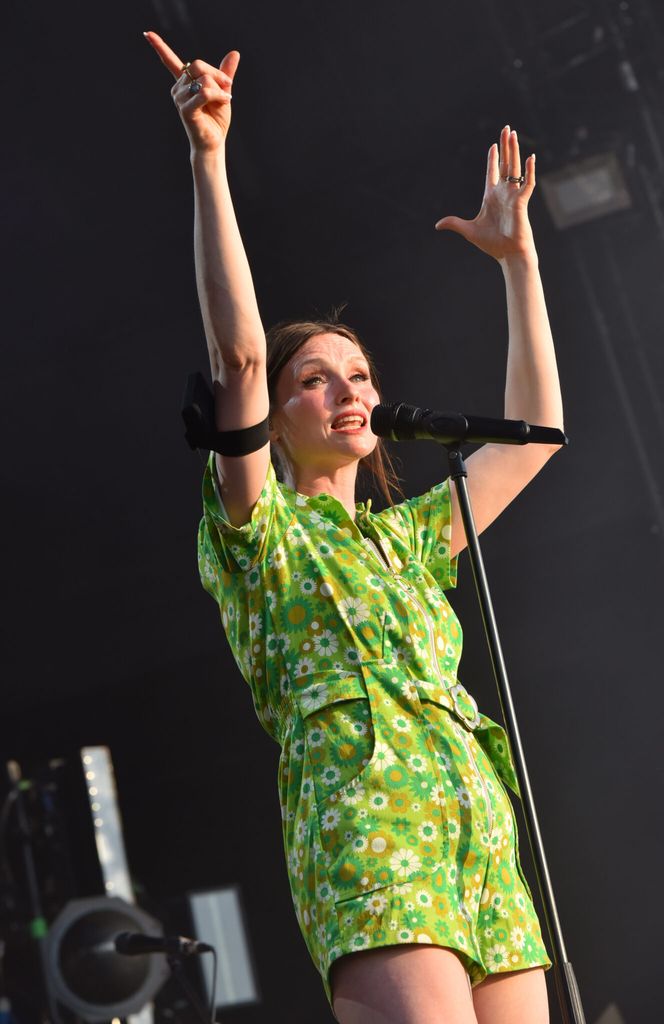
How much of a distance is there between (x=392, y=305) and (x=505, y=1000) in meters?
3.52

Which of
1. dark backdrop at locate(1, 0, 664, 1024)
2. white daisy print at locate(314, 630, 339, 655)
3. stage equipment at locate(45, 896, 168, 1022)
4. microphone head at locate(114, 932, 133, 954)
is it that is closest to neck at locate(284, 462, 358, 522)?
white daisy print at locate(314, 630, 339, 655)

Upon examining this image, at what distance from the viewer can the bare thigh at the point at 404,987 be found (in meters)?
1.18

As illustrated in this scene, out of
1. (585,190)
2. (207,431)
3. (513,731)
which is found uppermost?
(585,190)

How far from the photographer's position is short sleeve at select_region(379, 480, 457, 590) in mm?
1744

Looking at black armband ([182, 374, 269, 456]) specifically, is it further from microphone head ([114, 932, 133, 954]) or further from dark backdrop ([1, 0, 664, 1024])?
dark backdrop ([1, 0, 664, 1024])

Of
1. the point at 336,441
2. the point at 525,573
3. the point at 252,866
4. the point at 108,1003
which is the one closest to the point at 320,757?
the point at 336,441

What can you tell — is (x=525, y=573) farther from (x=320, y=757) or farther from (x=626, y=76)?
(x=320, y=757)

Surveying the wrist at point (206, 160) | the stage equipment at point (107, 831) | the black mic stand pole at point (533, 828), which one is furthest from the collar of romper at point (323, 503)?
the stage equipment at point (107, 831)

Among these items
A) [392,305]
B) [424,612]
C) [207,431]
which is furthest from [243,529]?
[392,305]

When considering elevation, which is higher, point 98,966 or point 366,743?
point 366,743

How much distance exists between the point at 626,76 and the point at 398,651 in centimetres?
302

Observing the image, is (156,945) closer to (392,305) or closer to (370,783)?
(370,783)

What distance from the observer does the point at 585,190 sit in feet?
12.8

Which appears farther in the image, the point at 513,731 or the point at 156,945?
the point at 156,945
